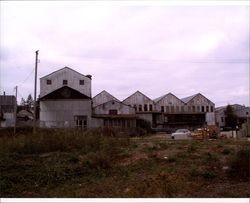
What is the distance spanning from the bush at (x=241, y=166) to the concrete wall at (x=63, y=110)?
122 feet

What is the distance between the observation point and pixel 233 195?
652cm

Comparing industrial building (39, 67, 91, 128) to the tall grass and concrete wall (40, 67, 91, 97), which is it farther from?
the tall grass

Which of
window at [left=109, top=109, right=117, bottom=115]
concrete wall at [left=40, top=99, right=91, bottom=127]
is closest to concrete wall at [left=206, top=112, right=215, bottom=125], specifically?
window at [left=109, top=109, right=117, bottom=115]

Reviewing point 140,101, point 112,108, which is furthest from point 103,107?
point 140,101

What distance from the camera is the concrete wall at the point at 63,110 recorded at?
45531mm

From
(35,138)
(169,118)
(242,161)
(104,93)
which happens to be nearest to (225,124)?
(169,118)

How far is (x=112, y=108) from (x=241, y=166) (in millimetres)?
43101

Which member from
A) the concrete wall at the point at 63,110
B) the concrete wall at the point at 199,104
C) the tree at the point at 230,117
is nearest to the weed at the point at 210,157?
the concrete wall at the point at 63,110

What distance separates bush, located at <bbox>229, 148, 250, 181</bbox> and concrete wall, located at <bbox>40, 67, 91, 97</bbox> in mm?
42208

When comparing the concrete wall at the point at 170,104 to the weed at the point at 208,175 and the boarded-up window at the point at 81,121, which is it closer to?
the boarded-up window at the point at 81,121

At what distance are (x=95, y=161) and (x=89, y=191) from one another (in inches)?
108

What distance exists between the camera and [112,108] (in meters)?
51.3

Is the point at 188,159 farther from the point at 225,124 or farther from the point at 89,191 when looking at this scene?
the point at 225,124

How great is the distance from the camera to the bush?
818cm
